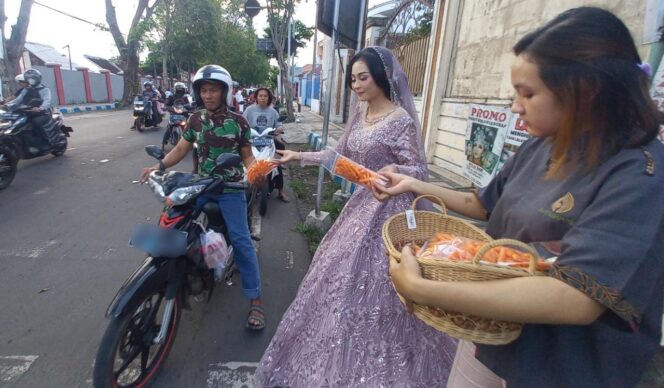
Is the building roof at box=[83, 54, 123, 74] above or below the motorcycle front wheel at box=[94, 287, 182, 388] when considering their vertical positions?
above

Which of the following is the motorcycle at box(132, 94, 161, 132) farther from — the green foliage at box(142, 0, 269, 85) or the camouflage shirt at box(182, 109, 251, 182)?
the green foliage at box(142, 0, 269, 85)

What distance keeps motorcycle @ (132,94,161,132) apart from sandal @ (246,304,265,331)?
10.3m

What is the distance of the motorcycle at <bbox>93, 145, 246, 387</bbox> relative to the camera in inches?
67.3

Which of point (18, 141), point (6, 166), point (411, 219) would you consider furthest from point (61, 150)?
point (411, 219)

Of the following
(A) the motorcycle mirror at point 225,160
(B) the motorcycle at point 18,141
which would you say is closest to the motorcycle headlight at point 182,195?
(A) the motorcycle mirror at point 225,160

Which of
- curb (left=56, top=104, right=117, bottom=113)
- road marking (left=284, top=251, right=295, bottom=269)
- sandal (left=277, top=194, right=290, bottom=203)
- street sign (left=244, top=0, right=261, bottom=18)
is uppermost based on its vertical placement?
street sign (left=244, top=0, right=261, bottom=18)

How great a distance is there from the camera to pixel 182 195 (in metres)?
1.95

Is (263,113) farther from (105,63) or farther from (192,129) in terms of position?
(105,63)

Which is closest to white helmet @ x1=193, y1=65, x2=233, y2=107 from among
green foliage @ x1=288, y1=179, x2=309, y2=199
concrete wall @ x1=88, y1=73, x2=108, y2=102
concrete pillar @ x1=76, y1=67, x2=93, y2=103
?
green foliage @ x1=288, y1=179, x2=309, y2=199

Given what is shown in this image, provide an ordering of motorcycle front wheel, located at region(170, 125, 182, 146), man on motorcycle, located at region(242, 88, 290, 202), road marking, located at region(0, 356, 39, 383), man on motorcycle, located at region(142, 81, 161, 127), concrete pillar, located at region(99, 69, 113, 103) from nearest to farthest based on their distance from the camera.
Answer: road marking, located at region(0, 356, 39, 383), man on motorcycle, located at region(242, 88, 290, 202), motorcycle front wheel, located at region(170, 125, 182, 146), man on motorcycle, located at region(142, 81, 161, 127), concrete pillar, located at region(99, 69, 113, 103)

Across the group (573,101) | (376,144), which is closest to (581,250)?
(573,101)

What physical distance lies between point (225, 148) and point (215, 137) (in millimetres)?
97

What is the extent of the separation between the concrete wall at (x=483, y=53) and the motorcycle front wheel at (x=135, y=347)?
13.3ft

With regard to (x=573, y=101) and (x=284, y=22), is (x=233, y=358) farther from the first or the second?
(x=284, y=22)
